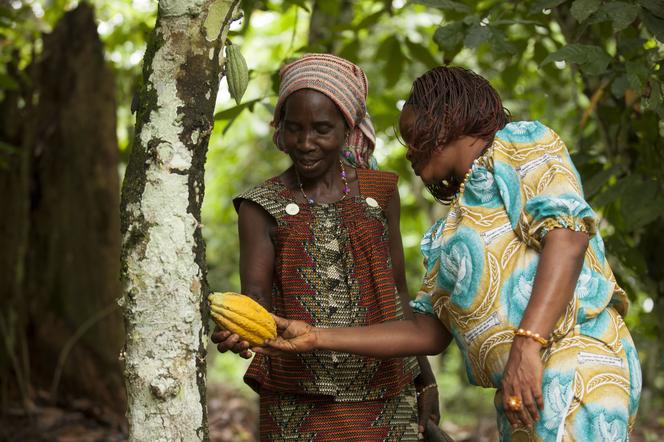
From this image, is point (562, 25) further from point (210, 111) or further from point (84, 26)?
point (84, 26)

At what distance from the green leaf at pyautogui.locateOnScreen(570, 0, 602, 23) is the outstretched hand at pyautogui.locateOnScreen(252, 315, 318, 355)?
3.89 ft

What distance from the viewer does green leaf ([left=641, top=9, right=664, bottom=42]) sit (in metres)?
2.44

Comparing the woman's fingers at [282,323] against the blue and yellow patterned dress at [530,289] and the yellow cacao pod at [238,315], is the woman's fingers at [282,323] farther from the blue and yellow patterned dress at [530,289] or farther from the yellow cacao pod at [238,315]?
the blue and yellow patterned dress at [530,289]

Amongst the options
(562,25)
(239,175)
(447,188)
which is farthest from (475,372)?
(239,175)

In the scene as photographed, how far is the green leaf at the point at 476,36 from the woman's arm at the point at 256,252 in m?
0.85

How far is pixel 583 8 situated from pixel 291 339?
1.27 m

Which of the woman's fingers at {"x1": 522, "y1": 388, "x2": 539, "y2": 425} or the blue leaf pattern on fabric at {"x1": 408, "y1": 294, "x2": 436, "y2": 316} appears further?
the blue leaf pattern on fabric at {"x1": 408, "y1": 294, "x2": 436, "y2": 316}

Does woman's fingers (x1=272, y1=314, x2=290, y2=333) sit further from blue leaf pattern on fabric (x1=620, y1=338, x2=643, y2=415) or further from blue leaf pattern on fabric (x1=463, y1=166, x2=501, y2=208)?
blue leaf pattern on fabric (x1=620, y1=338, x2=643, y2=415)

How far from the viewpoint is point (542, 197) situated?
69.6 inches

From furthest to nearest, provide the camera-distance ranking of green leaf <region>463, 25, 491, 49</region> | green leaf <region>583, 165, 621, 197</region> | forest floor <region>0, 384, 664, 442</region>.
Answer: forest floor <region>0, 384, 664, 442</region> < green leaf <region>583, 165, 621, 197</region> < green leaf <region>463, 25, 491, 49</region>

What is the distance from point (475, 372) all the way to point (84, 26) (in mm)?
3870

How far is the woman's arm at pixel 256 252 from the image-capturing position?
225 cm

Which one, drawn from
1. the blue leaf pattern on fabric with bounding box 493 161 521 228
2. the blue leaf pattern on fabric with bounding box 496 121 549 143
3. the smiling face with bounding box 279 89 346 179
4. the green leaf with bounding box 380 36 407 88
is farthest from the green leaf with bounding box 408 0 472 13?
the green leaf with bounding box 380 36 407 88

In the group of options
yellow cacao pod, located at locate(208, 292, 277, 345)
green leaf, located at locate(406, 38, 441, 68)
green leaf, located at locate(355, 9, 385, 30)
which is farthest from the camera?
green leaf, located at locate(406, 38, 441, 68)
